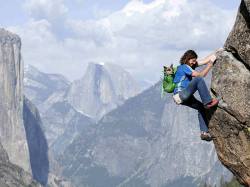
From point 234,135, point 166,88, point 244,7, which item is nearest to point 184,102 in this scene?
point 166,88

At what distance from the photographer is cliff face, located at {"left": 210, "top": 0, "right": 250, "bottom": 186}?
27812mm

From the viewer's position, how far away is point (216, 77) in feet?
95.9

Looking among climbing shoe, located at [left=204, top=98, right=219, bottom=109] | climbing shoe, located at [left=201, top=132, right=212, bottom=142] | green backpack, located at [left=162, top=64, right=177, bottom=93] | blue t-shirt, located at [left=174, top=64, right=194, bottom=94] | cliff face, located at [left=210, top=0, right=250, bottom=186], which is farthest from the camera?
climbing shoe, located at [left=201, top=132, right=212, bottom=142]

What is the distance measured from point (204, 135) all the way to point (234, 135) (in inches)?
56.4

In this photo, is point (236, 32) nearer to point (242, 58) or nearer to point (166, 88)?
point (242, 58)

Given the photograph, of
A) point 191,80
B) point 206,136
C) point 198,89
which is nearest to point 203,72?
point 191,80

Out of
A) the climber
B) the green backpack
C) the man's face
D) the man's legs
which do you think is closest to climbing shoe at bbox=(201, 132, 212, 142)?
the climber

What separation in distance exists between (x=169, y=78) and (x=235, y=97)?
310 cm

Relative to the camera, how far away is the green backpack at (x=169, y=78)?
1102 inches

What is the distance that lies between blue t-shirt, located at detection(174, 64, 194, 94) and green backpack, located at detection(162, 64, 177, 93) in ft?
0.73

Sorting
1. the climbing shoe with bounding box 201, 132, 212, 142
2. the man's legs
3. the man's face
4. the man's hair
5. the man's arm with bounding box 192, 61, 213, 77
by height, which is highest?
the man's hair

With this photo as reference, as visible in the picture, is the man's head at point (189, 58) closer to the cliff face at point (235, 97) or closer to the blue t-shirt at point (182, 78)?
the blue t-shirt at point (182, 78)

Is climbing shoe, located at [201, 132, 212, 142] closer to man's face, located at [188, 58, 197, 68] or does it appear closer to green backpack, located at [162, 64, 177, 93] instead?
green backpack, located at [162, 64, 177, 93]

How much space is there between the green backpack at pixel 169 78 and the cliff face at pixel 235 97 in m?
2.28
